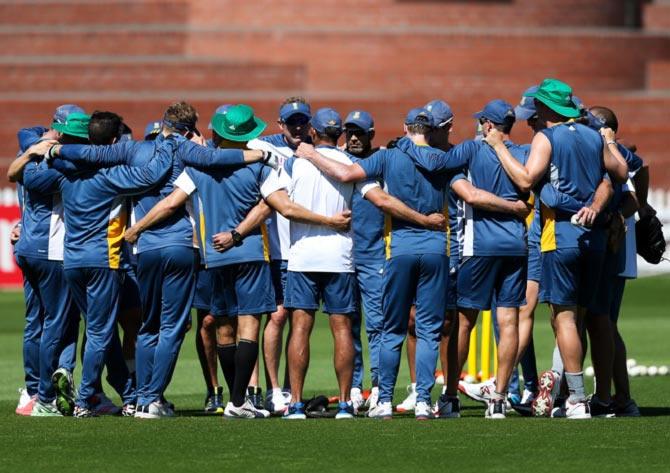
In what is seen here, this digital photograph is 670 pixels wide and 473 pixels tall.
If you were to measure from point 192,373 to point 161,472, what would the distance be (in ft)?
21.6

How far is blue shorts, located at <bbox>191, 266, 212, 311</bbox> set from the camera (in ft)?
42.6

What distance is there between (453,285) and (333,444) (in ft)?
7.82

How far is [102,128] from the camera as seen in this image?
12039 millimetres

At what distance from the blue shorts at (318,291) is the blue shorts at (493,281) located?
0.82 metres

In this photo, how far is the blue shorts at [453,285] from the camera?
12.4 metres

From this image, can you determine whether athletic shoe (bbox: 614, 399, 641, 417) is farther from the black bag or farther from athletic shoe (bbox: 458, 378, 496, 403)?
athletic shoe (bbox: 458, 378, 496, 403)

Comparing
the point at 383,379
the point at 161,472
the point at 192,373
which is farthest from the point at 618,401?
the point at 192,373

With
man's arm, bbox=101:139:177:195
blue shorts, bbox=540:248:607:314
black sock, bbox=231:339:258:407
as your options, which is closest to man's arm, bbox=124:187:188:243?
man's arm, bbox=101:139:177:195

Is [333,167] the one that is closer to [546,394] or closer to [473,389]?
[546,394]

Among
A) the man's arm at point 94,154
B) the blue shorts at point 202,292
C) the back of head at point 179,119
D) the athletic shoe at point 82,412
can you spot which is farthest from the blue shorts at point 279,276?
the athletic shoe at point 82,412

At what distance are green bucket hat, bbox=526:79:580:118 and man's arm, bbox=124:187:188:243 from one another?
8.37 feet

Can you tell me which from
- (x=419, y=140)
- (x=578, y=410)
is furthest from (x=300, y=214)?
(x=578, y=410)

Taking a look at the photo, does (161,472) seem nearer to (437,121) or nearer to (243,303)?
(243,303)

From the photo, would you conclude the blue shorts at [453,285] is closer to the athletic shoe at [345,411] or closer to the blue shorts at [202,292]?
the athletic shoe at [345,411]
